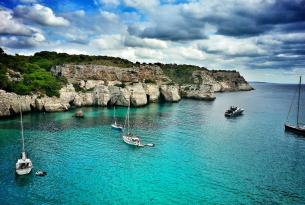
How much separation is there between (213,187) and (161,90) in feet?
307

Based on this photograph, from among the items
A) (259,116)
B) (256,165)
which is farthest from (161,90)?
(256,165)

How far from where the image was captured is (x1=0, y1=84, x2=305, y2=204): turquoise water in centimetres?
3759

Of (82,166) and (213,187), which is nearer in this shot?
(213,187)

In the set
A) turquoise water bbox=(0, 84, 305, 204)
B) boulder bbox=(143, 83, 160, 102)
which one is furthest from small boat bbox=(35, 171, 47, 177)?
boulder bbox=(143, 83, 160, 102)

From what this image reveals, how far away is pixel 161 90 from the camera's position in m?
133

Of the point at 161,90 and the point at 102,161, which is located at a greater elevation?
the point at 161,90

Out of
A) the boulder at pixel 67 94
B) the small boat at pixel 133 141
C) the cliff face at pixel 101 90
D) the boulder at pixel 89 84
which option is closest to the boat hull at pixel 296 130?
the small boat at pixel 133 141

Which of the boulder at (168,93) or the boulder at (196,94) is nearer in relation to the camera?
the boulder at (168,93)

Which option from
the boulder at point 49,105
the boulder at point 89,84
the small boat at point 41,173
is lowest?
the small boat at point 41,173

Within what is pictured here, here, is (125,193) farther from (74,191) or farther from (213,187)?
(213,187)

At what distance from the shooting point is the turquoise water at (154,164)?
37.6 metres

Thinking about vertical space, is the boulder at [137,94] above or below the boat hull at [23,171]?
above

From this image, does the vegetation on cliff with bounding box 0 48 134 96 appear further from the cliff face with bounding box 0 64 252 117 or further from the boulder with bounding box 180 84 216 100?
the boulder with bounding box 180 84 216 100

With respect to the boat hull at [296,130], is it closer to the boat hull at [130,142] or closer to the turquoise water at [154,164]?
the turquoise water at [154,164]
